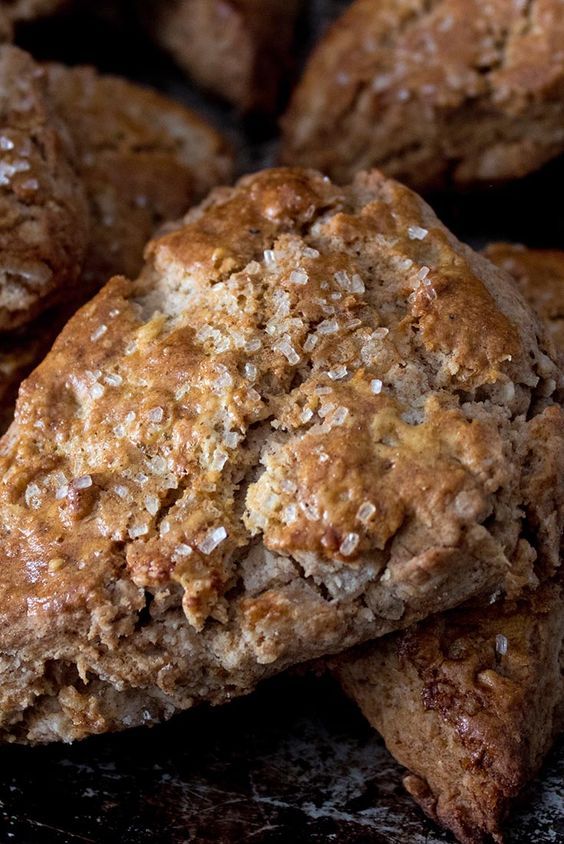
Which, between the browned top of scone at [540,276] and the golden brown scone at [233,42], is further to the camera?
the golden brown scone at [233,42]

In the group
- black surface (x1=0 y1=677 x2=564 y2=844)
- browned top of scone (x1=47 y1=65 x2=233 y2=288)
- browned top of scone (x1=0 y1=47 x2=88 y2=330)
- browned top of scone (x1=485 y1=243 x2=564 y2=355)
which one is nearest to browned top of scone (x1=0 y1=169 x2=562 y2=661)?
browned top of scone (x1=0 y1=47 x2=88 y2=330)

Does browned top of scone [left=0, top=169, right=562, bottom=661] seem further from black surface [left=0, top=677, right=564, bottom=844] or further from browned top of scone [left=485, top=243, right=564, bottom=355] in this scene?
black surface [left=0, top=677, right=564, bottom=844]

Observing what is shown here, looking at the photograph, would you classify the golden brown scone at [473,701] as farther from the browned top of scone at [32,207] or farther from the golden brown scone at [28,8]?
the golden brown scone at [28,8]

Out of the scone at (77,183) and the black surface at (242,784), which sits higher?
the scone at (77,183)

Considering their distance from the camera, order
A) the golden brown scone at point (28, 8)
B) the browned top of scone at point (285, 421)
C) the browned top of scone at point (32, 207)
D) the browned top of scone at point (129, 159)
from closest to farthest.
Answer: the browned top of scone at point (285, 421) < the browned top of scone at point (32, 207) < the browned top of scone at point (129, 159) < the golden brown scone at point (28, 8)

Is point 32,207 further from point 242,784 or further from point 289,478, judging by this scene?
point 242,784

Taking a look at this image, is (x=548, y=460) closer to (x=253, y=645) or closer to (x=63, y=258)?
(x=253, y=645)

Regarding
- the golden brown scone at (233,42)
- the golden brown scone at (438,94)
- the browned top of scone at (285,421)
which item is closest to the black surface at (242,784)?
the browned top of scone at (285,421)
